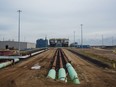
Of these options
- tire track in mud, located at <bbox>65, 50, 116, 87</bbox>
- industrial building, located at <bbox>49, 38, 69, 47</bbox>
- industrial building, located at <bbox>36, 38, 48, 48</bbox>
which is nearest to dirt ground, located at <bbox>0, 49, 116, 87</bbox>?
tire track in mud, located at <bbox>65, 50, 116, 87</bbox>

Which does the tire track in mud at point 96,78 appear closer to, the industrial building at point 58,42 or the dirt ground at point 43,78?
the dirt ground at point 43,78

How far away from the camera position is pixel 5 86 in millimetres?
14812

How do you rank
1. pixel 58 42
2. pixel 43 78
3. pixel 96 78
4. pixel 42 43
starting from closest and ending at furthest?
pixel 43 78
pixel 96 78
pixel 58 42
pixel 42 43

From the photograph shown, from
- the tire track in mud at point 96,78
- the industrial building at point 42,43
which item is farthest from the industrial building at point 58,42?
the tire track in mud at point 96,78

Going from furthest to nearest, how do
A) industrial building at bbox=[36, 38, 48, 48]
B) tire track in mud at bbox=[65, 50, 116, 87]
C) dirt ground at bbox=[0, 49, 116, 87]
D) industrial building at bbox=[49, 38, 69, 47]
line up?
industrial building at bbox=[36, 38, 48, 48] → industrial building at bbox=[49, 38, 69, 47] → tire track in mud at bbox=[65, 50, 116, 87] → dirt ground at bbox=[0, 49, 116, 87]

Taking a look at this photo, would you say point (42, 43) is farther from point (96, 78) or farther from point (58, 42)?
point (96, 78)

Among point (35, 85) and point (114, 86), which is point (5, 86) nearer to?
point (35, 85)

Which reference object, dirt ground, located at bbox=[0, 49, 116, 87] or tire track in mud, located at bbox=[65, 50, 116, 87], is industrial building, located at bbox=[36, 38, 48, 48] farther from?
tire track in mud, located at bbox=[65, 50, 116, 87]

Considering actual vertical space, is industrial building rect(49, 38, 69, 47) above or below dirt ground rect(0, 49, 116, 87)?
above

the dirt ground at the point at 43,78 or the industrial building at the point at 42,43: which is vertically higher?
the industrial building at the point at 42,43

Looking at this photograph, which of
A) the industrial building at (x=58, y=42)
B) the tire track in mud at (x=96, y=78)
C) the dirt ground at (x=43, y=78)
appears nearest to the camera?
the dirt ground at (x=43, y=78)

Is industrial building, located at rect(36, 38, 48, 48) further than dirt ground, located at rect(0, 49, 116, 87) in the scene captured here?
Yes

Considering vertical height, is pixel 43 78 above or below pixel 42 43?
below

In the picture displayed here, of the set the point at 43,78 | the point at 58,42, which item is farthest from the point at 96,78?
the point at 58,42
